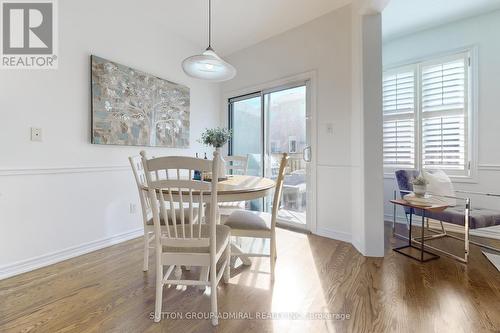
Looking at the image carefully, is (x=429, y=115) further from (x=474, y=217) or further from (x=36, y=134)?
(x=36, y=134)

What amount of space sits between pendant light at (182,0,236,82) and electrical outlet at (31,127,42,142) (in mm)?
1389

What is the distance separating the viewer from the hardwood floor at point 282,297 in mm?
1326

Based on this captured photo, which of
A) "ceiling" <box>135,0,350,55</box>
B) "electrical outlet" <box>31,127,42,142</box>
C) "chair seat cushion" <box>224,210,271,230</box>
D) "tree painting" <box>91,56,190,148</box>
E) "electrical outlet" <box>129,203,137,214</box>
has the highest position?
"ceiling" <box>135,0,350,55</box>

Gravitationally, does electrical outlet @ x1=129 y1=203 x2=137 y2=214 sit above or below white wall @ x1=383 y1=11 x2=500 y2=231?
below

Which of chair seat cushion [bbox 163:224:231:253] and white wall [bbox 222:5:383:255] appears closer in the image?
chair seat cushion [bbox 163:224:231:253]

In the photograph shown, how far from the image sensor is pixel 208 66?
2053mm

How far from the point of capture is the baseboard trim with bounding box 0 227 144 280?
186 cm

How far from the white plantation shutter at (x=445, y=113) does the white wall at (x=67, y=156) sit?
3.75 meters

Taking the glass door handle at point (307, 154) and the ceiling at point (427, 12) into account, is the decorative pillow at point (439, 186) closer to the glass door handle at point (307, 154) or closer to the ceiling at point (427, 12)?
the glass door handle at point (307, 154)

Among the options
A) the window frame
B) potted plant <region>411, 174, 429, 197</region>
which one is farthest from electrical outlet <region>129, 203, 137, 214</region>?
the window frame

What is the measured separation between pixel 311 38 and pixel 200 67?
1.69 metres

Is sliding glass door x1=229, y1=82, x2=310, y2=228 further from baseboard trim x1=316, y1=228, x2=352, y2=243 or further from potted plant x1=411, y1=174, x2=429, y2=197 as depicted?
potted plant x1=411, y1=174, x2=429, y2=197

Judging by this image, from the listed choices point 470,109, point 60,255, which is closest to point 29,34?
point 60,255

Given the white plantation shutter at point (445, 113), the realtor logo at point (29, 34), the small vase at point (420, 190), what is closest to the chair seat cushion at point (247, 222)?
the small vase at point (420, 190)
